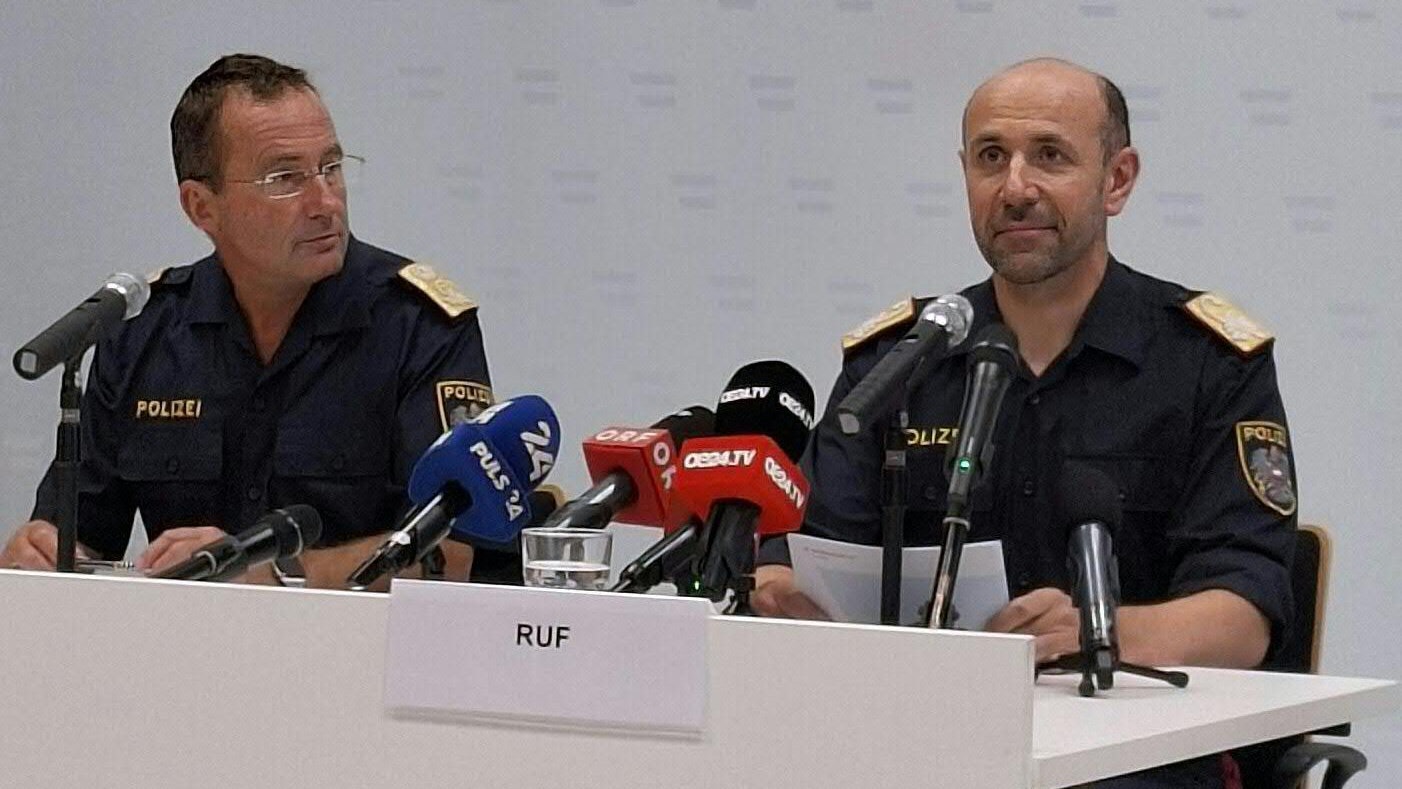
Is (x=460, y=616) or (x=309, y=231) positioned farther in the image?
(x=309, y=231)

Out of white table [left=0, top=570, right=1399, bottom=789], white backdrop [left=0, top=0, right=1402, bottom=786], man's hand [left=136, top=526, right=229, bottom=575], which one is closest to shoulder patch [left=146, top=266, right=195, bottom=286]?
white backdrop [left=0, top=0, right=1402, bottom=786]

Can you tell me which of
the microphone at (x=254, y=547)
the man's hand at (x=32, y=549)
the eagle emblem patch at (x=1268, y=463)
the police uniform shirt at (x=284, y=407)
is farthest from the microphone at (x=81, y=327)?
the eagle emblem patch at (x=1268, y=463)

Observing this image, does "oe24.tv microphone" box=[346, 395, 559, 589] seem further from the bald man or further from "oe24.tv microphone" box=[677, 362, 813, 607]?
the bald man

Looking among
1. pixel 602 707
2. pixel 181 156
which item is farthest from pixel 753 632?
pixel 181 156

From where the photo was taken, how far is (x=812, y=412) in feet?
7.22

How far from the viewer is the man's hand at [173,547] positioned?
2.47 meters

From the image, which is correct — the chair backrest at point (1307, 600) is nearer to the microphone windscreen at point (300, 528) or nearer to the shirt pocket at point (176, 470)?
the microphone windscreen at point (300, 528)

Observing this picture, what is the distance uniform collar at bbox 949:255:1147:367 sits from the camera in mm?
2912

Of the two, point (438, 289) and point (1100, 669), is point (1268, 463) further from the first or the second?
point (438, 289)

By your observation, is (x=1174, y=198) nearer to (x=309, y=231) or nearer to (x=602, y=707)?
(x=309, y=231)

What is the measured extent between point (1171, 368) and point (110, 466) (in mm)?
1547

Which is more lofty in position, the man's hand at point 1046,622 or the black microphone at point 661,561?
the black microphone at point 661,561

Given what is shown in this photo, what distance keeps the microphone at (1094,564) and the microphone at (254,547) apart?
29.4 inches

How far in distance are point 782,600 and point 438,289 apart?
1.01 metres
